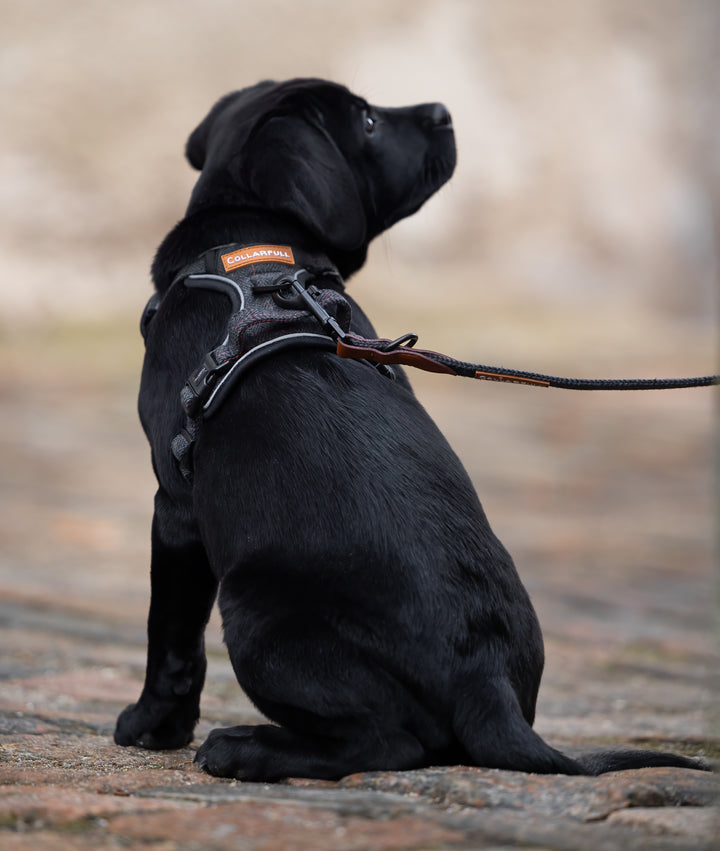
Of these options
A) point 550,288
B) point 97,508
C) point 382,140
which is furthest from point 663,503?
point 550,288

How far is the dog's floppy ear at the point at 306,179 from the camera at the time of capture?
7.87 ft

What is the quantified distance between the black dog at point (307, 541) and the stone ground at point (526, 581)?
0.11 meters

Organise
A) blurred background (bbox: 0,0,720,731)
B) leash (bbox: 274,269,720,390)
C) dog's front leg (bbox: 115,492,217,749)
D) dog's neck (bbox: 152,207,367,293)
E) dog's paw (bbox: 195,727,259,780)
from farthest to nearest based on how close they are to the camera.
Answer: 1. blurred background (bbox: 0,0,720,731)
2. dog's neck (bbox: 152,207,367,293)
3. dog's front leg (bbox: 115,492,217,749)
4. leash (bbox: 274,269,720,390)
5. dog's paw (bbox: 195,727,259,780)

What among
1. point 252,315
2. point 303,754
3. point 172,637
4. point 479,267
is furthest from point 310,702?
point 479,267

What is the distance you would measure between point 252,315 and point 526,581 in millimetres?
3697

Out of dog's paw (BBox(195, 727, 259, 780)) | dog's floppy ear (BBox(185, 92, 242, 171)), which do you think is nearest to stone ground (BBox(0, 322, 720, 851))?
dog's paw (BBox(195, 727, 259, 780))

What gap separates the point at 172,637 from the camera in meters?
2.22

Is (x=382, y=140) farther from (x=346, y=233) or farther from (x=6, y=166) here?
(x=6, y=166)

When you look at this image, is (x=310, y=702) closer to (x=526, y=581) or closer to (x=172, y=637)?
(x=172, y=637)

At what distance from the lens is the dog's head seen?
2.42 meters

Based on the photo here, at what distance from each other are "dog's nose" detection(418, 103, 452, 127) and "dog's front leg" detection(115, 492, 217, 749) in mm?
1272

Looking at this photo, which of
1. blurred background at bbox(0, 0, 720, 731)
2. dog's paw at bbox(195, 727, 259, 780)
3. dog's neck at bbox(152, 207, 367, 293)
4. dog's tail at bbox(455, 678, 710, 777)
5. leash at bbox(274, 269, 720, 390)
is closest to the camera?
dog's tail at bbox(455, 678, 710, 777)

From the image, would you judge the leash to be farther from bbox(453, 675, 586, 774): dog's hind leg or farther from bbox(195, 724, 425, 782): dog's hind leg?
bbox(195, 724, 425, 782): dog's hind leg

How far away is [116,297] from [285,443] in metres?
14.2
